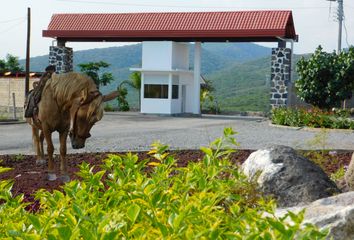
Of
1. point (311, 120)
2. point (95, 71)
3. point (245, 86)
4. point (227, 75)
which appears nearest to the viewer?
point (311, 120)

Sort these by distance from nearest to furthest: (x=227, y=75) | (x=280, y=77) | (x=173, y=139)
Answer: (x=173, y=139), (x=280, y=77), (x=227, y=75)

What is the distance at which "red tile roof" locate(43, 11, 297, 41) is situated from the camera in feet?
108

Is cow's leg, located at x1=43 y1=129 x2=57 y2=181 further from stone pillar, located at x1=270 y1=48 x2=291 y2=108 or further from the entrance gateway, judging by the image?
Answer: stone pillar, located at x1=270 y1=48 x2=291 y2=108

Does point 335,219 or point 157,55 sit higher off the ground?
point 157,55

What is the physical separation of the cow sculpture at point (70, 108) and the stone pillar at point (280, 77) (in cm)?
2489

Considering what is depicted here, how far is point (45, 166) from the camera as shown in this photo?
32.8ft

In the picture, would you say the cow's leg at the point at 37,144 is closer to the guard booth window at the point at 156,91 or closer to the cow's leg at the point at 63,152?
the cow's leg at the point at 63,152

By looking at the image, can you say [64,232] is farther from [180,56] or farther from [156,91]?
[180,56]

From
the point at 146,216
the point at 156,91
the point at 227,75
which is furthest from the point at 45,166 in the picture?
the point at 227,75

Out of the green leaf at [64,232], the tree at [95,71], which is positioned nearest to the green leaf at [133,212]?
the green leaf at [64,232]

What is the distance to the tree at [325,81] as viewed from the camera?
3362cm

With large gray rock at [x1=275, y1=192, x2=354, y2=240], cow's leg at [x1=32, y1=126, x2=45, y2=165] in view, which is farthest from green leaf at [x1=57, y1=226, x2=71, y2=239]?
cow's leg at [x1=32, y1=126, x2=45, y2=165]

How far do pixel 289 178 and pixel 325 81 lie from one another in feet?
94.7

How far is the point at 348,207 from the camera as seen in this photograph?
12.6ft
